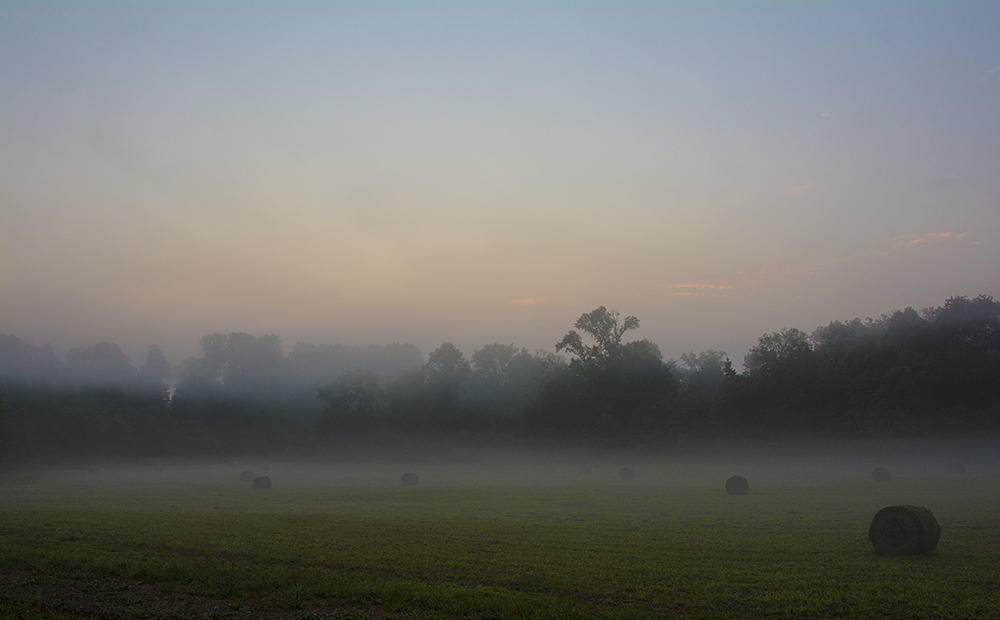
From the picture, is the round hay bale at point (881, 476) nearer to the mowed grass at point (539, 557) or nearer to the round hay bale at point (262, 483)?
the mowed grass at point (539, 557)

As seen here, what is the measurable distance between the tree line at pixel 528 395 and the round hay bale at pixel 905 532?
5288 centimetres

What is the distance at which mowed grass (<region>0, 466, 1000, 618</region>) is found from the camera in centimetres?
1004

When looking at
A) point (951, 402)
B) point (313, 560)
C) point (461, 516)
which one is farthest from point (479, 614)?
point (951, 402)

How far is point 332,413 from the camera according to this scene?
332ft

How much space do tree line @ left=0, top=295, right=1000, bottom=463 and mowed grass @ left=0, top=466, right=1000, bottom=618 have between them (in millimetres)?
42296

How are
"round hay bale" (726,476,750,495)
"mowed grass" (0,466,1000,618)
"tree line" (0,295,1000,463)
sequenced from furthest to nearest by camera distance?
"tree line" (0,295,1000,463) < "round hay bale" (726,476,750,495) < "mowed grass" (0,466,1000,618)

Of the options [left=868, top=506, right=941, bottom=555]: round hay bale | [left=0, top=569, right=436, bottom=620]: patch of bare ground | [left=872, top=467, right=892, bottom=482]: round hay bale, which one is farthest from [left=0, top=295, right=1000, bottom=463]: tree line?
[left=0, top=569, right=436, bottom=620]: patch of bare ground

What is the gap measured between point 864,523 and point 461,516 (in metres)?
14.9

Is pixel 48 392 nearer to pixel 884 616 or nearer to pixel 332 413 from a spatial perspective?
pixel 332 413

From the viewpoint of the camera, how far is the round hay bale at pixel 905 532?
1498 centimetres

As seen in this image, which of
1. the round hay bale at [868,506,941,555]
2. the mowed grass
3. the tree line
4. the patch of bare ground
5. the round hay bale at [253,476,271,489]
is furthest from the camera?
the tree line

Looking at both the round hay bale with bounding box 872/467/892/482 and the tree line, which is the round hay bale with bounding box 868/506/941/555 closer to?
the round hay bale with bounding box 872/467/892/482

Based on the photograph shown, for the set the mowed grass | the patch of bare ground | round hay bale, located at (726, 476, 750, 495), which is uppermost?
the patch of bare ground

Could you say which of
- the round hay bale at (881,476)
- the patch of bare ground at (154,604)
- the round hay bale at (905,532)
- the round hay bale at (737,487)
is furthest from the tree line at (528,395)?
the patch of bare ground at (154,604)
